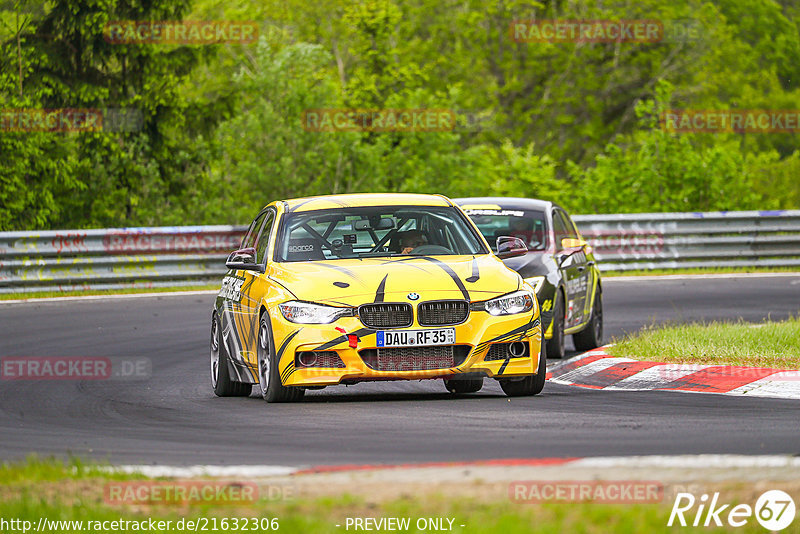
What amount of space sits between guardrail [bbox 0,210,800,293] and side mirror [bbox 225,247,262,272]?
11833mm

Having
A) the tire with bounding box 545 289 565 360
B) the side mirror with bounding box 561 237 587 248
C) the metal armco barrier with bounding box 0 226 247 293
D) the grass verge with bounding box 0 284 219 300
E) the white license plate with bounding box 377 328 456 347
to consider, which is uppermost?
the white license plate with bounding box 377 328 456 347

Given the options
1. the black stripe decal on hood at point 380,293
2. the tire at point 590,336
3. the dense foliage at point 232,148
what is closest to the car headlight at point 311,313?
the black stripe decal on hood at point 380,293

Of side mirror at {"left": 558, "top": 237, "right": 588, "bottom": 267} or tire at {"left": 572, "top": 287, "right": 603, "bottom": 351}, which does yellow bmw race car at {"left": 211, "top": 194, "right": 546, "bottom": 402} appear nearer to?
side mirror at {"left": 558, "top": 237, "right": 588, "bottom": 267}

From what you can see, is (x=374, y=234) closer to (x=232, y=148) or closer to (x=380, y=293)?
(x=380, y=293)

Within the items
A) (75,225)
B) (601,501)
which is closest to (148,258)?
(75,225)

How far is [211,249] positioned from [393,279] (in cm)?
1443

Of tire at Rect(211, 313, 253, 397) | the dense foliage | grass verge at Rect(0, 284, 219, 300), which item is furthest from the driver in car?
the dense foliage

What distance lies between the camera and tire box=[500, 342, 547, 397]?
422 inches

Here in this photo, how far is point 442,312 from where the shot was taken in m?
10.2

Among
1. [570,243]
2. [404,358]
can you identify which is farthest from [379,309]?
[570,243]

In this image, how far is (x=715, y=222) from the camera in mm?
26844

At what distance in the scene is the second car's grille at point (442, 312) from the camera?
10156 mm

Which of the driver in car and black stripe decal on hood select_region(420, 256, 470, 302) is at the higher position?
the driver in car

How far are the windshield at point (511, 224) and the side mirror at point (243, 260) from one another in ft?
12.5
